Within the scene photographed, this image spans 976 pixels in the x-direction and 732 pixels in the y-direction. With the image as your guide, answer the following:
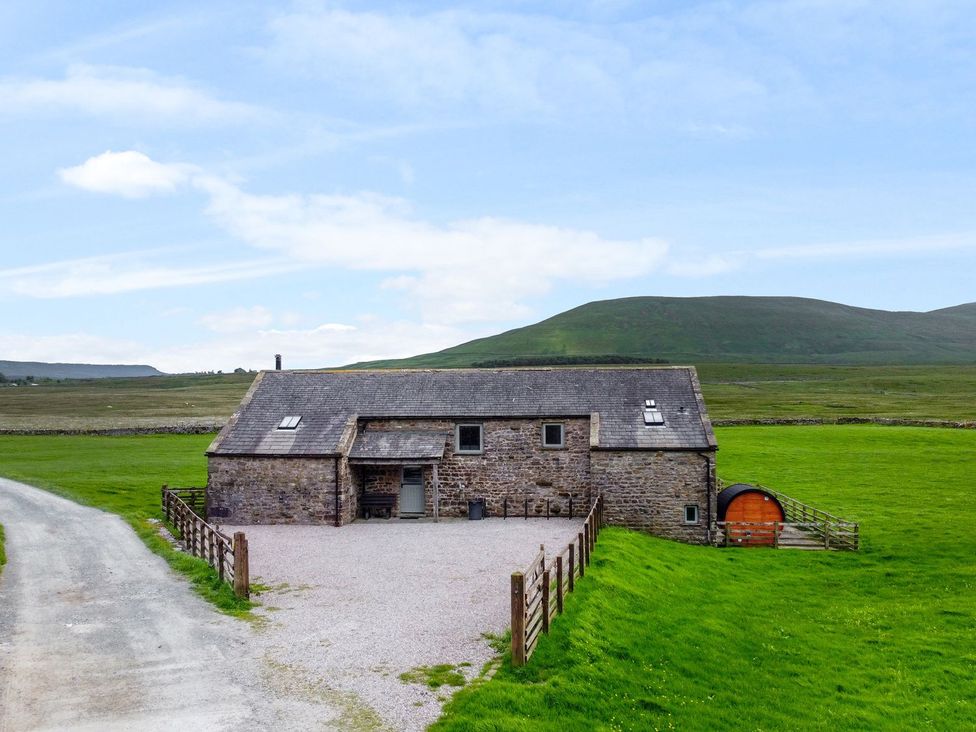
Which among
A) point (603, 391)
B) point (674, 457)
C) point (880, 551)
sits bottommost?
point (880, 551)

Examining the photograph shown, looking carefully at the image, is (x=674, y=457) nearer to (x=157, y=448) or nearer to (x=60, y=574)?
(x=60, y=574)

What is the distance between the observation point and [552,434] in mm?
32969

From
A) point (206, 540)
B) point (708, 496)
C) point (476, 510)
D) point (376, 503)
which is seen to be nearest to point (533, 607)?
point (206, 540)

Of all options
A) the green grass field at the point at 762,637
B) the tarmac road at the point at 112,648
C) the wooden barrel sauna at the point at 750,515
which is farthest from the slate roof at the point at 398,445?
the wooden barrel sauna at the point at 750,515

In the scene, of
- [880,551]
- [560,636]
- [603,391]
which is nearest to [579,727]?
[560,636]

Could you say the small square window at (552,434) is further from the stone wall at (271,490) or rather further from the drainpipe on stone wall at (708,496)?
the stone wall at (271,490)

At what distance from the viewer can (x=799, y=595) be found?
71.3 feet

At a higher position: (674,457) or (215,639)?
(674,457)

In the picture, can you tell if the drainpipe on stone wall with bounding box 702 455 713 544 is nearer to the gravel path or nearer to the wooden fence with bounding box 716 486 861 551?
the wooden fence with bounding box 716 486 861 551

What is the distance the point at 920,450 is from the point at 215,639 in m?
50.2

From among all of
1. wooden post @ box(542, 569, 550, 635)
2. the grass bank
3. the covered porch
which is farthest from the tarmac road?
the covered porch

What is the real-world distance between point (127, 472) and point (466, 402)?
23.2m

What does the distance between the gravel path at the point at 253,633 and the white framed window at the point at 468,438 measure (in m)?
6.31

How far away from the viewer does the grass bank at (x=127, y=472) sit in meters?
21.9
